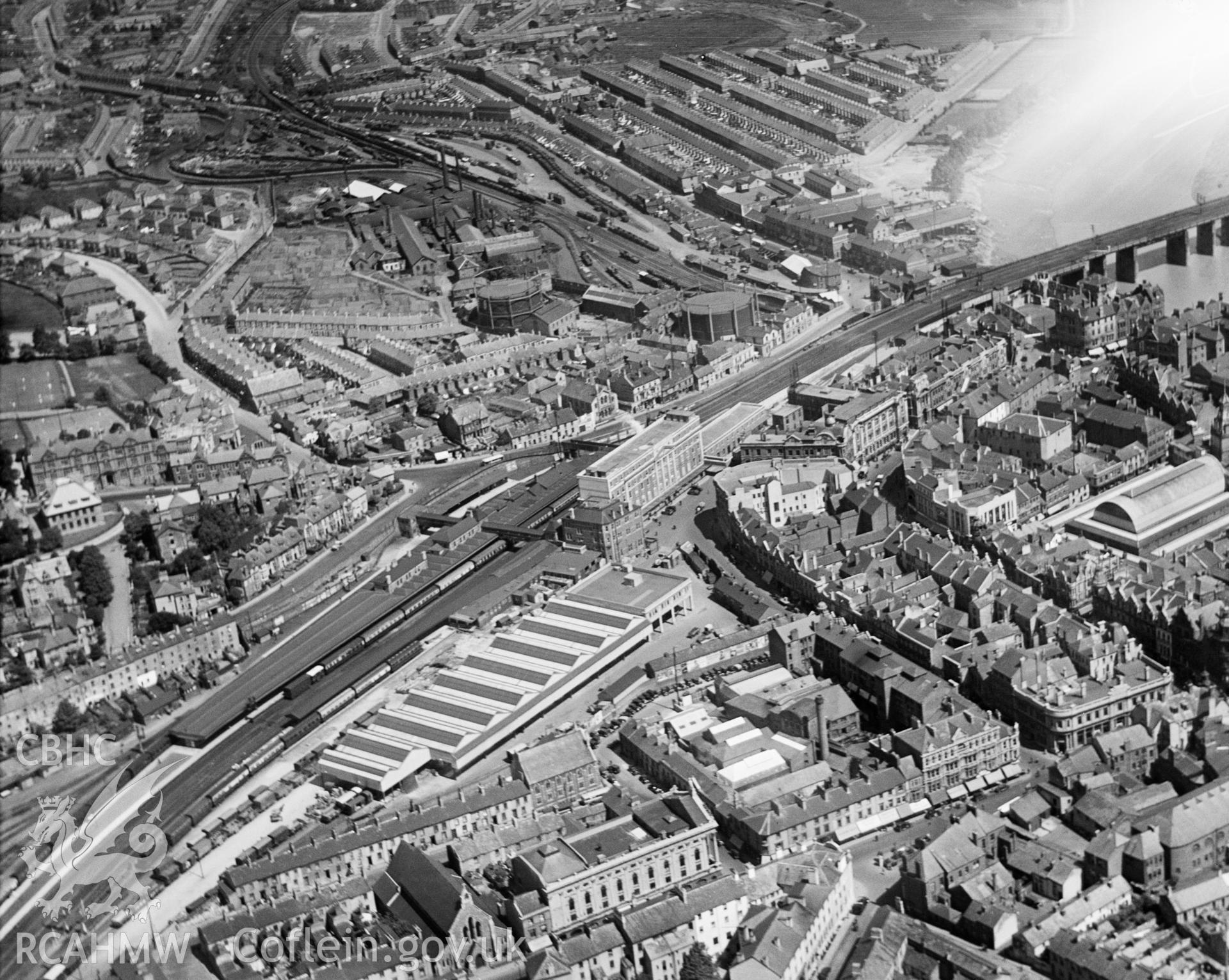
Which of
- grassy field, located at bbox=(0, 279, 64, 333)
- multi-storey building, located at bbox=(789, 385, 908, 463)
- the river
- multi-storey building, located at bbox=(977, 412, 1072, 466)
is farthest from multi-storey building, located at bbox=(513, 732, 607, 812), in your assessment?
grassy field, located at bbox=(0, 279, 64, 333)

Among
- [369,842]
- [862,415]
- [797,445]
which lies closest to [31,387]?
[797,445]

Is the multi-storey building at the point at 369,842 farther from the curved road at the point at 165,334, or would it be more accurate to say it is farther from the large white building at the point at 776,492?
the curved road at the point at 165,334

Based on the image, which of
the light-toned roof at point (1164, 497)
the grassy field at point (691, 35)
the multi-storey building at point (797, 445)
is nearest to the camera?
the light-toned roof at point (1164, 497)

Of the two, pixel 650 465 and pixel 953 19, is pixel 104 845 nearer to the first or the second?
pixel 650 465

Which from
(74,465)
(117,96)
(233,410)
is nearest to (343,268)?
(233,410)

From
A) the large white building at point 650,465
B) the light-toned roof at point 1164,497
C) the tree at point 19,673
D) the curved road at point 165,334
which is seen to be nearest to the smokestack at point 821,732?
the light-toned roof at point 1164,497

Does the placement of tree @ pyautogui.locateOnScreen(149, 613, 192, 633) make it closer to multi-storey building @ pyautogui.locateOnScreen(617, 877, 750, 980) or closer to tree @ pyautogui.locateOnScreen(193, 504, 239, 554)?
tree @ pyautogui.locateOnScreen(193, 504, 239, 554)
